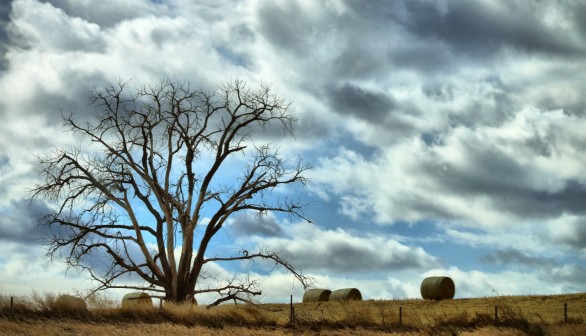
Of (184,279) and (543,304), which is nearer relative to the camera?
(184,279)

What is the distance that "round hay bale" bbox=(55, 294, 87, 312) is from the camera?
19812mm

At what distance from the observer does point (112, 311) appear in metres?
20.2

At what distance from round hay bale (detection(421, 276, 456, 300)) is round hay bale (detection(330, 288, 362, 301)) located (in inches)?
149

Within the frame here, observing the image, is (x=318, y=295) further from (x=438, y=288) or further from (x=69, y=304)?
(x=69, y=304)

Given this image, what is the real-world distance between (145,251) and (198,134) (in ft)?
16.1

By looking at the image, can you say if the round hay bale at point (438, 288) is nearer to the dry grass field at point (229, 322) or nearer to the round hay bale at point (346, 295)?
the round hay bale at point (346, 295)

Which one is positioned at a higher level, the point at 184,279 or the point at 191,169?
A: the point at 191,169

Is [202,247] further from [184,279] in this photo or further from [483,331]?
[483,331]

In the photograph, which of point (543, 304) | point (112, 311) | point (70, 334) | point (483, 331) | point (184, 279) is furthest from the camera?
point (543, 304)

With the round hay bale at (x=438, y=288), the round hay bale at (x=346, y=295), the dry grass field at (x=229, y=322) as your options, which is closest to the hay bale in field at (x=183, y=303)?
the dry grass field at (x=229, y=322)

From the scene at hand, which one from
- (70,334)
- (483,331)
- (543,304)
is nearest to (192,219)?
(70,334)

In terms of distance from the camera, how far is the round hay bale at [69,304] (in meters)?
19.8

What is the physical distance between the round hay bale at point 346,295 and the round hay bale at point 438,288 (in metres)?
3.79

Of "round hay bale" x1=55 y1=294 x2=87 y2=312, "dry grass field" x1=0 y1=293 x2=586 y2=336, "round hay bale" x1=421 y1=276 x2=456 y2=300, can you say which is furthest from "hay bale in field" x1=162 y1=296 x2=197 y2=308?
"round hay bale" x1=421 y1=276 x2=456 y2=300
